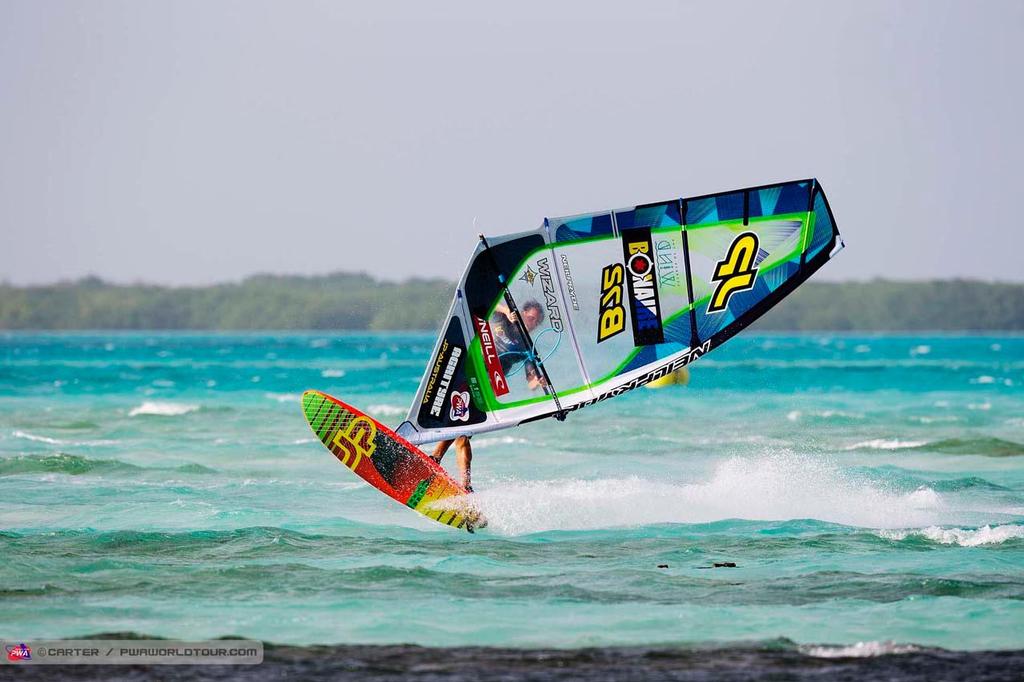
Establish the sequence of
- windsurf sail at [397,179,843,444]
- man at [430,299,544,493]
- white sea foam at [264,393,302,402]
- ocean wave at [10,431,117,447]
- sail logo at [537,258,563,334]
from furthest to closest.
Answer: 1. white sea foam at [264,393,302,402]
2. ocean wave at [10,431,117,447]
3. man at [430,299,544,493]
4. sail logo at [537,258,563,334]
5. windsurf sail at [397,179,843,444]

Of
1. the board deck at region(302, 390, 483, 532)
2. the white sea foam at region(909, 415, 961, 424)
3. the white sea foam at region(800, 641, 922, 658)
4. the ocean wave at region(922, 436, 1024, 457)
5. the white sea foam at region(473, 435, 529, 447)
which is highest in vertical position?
the board deck at region(302, 390, 483, 532)

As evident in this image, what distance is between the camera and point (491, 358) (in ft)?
37.9

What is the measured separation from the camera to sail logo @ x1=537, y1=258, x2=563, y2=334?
11258 mm

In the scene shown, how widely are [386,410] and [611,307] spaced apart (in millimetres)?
21076

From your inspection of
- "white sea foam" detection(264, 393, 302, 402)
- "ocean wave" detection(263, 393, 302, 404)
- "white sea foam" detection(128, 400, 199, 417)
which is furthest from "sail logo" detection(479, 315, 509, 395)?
"white sea foam" detection(264, 393, 302, 402)

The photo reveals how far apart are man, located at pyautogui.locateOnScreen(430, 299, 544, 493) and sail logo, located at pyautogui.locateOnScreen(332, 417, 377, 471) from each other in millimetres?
663

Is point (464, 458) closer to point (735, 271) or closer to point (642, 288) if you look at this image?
point (642, 288)

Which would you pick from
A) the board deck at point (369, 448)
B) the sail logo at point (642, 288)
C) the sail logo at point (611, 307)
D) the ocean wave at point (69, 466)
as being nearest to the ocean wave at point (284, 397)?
the ocean wave at point (69, 466)

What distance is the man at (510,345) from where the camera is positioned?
37.4ft

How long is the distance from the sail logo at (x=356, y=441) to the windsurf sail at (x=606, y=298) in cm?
46

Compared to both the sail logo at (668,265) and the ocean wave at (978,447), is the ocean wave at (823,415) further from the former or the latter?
the sail logo at (668,265)

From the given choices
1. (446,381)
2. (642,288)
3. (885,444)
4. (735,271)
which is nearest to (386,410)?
(885,444)

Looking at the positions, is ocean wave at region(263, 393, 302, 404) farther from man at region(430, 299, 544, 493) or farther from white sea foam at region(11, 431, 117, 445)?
man at region(430, 299, 544, 493)

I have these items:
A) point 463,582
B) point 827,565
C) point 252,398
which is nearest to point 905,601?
point 827,565
